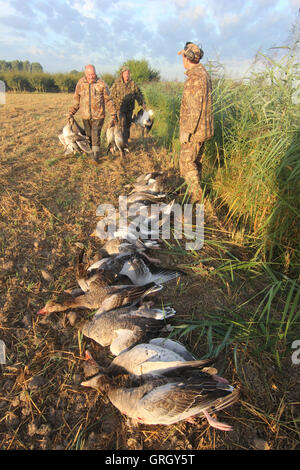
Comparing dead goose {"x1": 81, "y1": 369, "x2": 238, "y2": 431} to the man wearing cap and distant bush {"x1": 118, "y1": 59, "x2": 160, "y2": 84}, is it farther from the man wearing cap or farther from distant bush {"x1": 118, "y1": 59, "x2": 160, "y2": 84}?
distant bush {"x1": 118, "y1": 59, "x2": 160, "y2": 84}

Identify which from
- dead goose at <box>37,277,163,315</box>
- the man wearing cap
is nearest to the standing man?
the man wearing cap

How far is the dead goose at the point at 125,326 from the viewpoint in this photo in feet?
7.38

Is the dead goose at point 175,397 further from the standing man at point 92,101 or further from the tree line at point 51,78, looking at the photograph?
the tree line at point 51,78

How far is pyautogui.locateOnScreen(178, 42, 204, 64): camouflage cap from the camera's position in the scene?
3.97m

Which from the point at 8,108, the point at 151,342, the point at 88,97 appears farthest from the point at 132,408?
the point at 8,108

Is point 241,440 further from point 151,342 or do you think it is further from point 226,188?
point 226,188

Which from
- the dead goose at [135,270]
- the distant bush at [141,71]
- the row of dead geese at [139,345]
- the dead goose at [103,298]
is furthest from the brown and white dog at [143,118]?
the distant bush at [141,71]

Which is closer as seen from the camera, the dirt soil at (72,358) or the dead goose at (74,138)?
the dirt soil at (72,358)

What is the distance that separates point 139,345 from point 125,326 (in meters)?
0.27

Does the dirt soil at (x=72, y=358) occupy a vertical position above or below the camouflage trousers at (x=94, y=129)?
below

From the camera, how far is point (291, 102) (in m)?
2.94

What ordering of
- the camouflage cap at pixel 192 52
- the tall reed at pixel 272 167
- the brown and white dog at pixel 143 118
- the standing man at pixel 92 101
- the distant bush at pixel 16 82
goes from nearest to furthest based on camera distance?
the tall reed at pixel 272 167 < the camouflage cap at pixel 192 52 < the standing man at pixel 92 101 < the brown and white dog at pixel 143 118 < the distant bush at pixel 16 82

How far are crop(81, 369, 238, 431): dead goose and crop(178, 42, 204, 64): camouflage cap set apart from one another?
14.1ft

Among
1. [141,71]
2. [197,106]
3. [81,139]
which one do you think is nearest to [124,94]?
[81,139]
